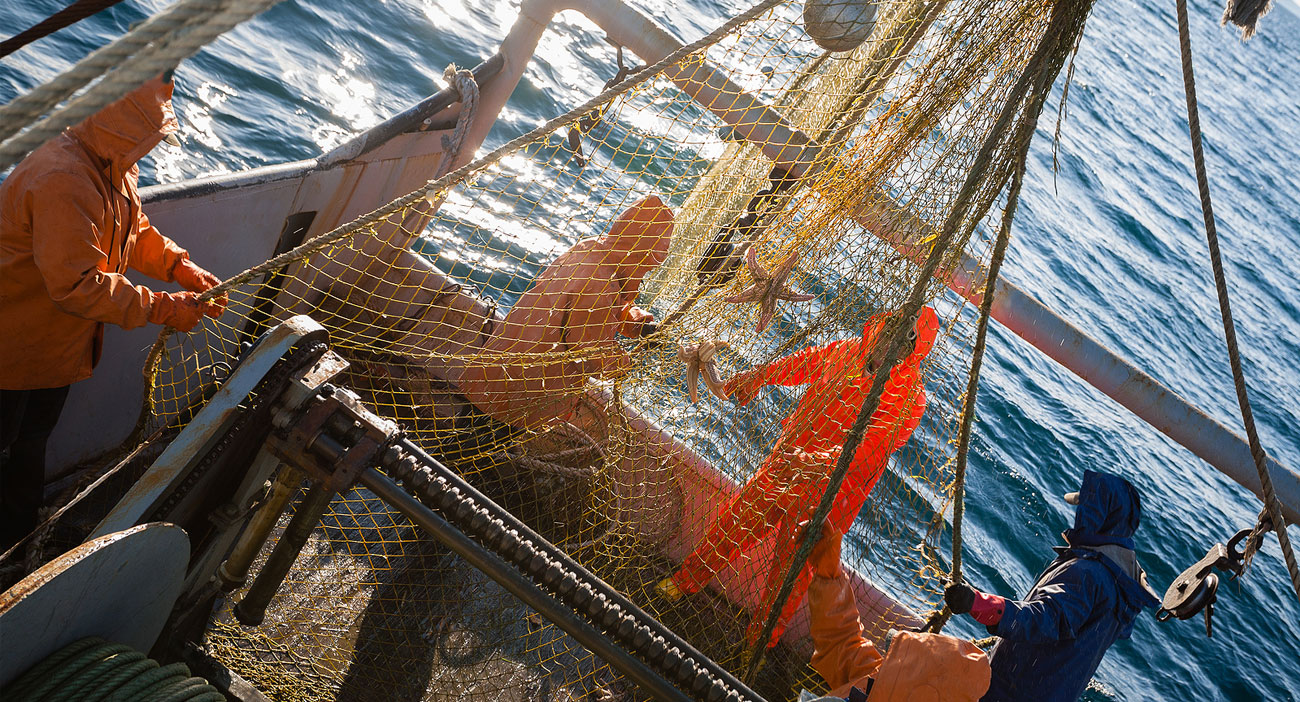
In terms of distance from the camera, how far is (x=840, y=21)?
344 cm

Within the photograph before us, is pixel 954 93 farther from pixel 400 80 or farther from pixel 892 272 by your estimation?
pixel 400 80

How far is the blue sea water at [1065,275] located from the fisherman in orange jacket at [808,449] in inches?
47.2

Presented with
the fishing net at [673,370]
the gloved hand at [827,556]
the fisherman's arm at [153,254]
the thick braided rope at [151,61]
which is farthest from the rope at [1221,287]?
the fisherman's arm at [153,254]

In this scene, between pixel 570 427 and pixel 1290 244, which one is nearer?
pixel 570 427

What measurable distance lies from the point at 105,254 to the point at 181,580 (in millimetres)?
1274

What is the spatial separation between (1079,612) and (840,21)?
263cm

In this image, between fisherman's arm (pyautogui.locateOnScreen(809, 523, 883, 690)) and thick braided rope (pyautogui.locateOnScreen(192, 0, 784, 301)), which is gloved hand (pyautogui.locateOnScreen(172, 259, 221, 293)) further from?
fisherman's arm (pyautogui.locateOnScreen(809, 523, 883, 690))

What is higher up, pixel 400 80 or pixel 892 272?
pixel 892 272

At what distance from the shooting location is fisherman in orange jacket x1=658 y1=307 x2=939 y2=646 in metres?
3.81

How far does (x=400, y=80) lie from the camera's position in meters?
10.3

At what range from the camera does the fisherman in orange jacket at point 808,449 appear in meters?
3.81

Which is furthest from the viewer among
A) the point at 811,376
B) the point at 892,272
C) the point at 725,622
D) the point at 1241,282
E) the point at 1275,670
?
the point at 1241,282

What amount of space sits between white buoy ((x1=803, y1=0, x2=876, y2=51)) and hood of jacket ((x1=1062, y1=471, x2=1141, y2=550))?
85.5 inches

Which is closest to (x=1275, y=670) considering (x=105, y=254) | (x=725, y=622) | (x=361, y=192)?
(x=725, y=622)
